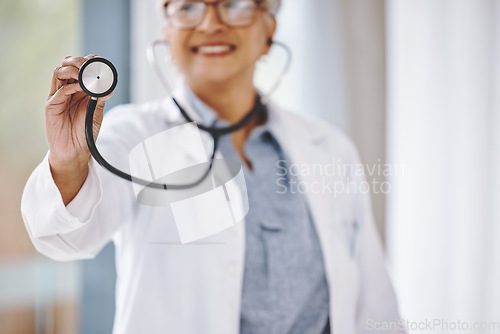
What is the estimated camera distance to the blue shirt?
0.54 meters

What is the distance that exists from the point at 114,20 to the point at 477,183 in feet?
1.94

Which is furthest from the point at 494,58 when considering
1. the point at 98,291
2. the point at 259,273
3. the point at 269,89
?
the point at 98,291

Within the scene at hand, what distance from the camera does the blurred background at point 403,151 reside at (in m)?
0.60

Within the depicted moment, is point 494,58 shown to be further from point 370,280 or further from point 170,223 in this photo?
point 170,223

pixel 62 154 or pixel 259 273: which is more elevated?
pixel 62 154

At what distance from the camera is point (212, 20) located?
51cm

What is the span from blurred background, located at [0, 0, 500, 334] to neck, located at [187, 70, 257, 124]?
11cm

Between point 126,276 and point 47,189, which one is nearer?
point 47,189

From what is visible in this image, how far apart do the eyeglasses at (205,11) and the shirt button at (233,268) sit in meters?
0.28

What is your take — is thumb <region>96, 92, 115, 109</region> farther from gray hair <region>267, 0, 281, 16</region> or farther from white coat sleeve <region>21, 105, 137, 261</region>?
→ gray hair <region>267, 0, 281, 16</region>

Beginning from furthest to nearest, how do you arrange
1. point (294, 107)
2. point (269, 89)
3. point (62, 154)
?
point (294, 107)
point (269, 89)
point (62, 154)

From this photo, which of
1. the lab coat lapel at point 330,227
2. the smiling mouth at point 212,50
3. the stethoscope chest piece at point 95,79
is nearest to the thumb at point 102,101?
the stethoscope chest piece at point 95,79

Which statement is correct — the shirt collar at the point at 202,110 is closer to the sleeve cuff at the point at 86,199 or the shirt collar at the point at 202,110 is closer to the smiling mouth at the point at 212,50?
the smiling mouth at the point at 212,50

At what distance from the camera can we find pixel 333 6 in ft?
3.22
